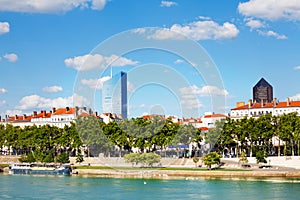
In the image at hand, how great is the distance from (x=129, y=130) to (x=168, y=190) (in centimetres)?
2279

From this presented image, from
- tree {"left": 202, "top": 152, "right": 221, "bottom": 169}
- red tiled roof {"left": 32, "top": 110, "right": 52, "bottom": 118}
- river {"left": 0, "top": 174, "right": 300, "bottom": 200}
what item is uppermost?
red tiled roof {"left": 32, "top": 110, "right": 52, "bottom": 118}

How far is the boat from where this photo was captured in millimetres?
50719

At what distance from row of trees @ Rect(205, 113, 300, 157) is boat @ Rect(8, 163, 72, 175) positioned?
14127 millimetres

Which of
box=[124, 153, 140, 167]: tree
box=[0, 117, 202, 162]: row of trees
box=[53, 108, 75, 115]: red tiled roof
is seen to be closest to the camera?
box=[124, 153, 140, 167]: tree

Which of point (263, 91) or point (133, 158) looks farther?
point (263, 91)

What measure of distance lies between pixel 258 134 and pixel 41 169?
2033 centimetres

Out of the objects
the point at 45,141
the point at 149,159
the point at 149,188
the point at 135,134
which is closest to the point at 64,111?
the point at 45,141

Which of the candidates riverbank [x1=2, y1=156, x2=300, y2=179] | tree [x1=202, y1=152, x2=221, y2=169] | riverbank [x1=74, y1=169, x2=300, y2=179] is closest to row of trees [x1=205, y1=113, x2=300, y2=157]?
riverbank [x1=2, y1=156, x2=300, y2=179]

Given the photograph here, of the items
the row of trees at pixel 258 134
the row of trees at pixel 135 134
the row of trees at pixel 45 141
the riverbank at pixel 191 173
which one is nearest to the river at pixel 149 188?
the riverbank at pixel 191 173

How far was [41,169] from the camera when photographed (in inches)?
2060

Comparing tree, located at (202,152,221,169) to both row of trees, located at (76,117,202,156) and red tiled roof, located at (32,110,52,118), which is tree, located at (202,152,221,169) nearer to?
row of trees, located at (76,117,202,156)

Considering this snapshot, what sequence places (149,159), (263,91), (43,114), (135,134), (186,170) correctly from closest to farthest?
(186,170) < (149,159) < (135,134) < (43,114) < (263,91)

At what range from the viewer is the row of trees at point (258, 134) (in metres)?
51.3

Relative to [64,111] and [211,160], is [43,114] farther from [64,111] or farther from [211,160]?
[211,160]
